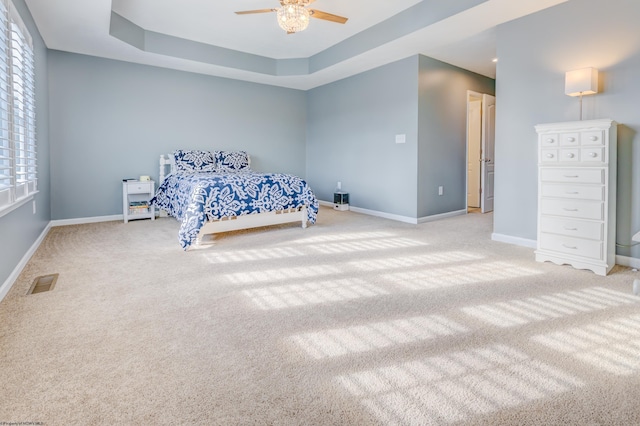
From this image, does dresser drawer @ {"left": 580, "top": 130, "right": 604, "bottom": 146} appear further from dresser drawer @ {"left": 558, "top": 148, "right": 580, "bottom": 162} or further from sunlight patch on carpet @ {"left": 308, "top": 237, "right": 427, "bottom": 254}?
sunlight patch on carpet @ {"left": 308, "top": 237, "right": 427, "bottom": 254}

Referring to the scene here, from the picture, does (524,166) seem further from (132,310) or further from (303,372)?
(132,310)

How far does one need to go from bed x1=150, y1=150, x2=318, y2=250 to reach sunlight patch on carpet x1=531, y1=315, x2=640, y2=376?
10.3ft

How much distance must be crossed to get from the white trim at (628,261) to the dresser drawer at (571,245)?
44cm

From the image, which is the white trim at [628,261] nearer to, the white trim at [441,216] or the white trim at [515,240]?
the white trim at [515,240]

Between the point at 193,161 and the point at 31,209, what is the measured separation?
8.00ft

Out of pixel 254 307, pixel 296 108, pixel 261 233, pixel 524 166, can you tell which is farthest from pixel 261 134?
pixel 254 307

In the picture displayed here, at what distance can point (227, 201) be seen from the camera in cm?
401

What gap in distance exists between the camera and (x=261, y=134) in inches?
268

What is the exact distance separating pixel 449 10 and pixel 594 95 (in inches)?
63.6

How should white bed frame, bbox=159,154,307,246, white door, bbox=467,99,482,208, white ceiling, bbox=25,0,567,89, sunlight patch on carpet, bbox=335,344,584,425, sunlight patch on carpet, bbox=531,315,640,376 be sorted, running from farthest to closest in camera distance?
1. white door, bbox=467,99,482,208
2. white bed frame, bbox=159,154,307,246
3. white ceiling, bbox=25,0,567,89
4. sunlight patch on carpet, bbox=531,315,640,376
5. sunlight patch on carpet, bbox=335,344,584,425

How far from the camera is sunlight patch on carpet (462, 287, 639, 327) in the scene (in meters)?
2.03

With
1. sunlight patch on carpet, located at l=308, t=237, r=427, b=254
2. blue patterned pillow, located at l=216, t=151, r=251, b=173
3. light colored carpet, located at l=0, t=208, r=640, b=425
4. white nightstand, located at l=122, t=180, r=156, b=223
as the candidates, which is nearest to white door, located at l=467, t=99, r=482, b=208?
sunlight patch on carpet, located at l=308, t=237, r=427, b=254

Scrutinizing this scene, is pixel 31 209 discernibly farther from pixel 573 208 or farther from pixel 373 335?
pixel 573 208

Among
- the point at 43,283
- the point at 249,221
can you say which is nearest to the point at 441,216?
the point at 249,221
